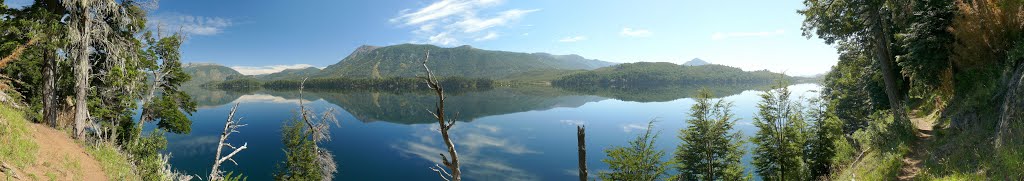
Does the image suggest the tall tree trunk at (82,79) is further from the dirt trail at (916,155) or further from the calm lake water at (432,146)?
the dirt trail at (916,155)

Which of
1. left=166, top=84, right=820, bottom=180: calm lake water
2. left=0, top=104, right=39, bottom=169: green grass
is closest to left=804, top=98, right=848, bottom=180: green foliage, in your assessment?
left=166, top=84, right=820, bottom=180: calm lake water

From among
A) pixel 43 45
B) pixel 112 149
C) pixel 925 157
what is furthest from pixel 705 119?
pixel 43 45

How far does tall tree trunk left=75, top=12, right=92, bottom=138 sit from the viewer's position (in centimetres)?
2070

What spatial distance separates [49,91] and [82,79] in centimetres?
289

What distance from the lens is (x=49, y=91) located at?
2202 centimetres

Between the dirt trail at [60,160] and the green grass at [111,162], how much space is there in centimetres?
28

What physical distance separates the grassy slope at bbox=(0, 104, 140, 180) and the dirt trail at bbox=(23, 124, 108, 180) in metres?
0.05

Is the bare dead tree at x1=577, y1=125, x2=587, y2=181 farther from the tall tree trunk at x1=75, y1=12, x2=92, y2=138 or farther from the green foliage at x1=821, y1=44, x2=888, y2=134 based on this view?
the green foliage at x1=821, y1=44, x2=888, y2=134

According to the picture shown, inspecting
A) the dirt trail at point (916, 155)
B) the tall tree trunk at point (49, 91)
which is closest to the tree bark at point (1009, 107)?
the dirt trail at point (916, 155)

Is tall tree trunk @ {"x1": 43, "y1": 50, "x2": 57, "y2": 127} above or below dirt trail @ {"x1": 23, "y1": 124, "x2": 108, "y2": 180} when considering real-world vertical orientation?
above

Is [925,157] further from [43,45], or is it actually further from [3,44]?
[3,44]

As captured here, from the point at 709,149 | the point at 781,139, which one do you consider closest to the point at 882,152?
the point at 781,139

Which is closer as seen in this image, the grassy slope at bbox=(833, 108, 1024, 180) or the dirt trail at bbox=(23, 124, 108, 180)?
the grassy slope at bbox=(833, 108, 1024, 180)

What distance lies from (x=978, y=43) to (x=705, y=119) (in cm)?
1302
